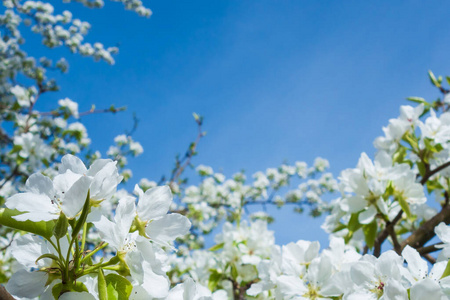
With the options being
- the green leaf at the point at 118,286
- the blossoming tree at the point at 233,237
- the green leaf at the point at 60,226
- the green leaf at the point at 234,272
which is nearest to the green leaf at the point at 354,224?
the blossoming tree at the point at 233,237

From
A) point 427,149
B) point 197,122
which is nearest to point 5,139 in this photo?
point 197,122

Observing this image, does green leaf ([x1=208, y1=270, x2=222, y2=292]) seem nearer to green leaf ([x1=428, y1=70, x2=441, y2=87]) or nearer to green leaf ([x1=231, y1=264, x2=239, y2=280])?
green leaf ([x1=231, y1=264, x2=239, y2=280])

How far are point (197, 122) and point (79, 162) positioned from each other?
9.64ft

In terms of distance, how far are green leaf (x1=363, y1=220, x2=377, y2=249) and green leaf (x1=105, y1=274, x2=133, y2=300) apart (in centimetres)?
117

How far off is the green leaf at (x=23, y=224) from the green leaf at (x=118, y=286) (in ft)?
0.48

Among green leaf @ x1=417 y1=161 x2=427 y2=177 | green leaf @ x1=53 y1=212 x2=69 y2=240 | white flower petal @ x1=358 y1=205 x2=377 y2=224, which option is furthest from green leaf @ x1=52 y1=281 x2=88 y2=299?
green leaf @ x1=417 y1=161 x2=427 y2=177

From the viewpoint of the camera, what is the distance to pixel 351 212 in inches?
62.2

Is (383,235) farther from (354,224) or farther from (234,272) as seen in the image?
(234,272)

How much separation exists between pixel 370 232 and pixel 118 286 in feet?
3.93

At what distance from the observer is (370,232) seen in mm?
1552

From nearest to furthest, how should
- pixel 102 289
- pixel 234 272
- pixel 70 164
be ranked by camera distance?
pixel 102 289 < pixel 70 164 < pixel 234 272

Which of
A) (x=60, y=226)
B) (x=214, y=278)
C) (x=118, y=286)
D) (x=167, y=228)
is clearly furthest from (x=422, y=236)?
(x=60, y=226)

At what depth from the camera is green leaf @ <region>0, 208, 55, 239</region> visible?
685 mm

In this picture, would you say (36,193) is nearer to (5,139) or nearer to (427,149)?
(427,149)
